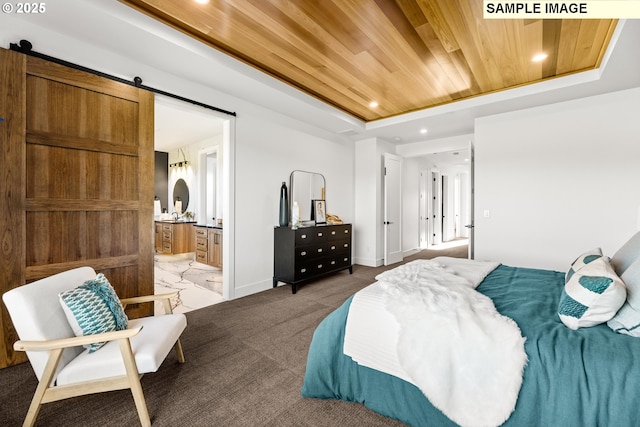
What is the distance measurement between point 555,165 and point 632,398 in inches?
139

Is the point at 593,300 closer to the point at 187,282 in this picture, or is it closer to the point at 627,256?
the point at 627,256

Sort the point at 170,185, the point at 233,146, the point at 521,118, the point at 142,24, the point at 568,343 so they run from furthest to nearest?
the point at 170,185, the point at 521,118, the point at 233,146, the point at 142,24, the point at 568,343

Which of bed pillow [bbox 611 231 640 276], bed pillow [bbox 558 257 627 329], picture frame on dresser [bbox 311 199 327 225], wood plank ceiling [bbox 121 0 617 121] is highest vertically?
wood plank ceiling [bbox 121 0 617 121]

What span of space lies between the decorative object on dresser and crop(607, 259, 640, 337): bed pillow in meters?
5.16

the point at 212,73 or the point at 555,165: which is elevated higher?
the point at 212,73

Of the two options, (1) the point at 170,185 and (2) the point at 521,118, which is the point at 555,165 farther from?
(1) the point at 170,185

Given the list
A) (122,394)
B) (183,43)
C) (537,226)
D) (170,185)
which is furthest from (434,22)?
(170,185)

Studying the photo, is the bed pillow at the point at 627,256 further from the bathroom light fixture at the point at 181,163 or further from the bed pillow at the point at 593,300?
the bathroom light fixture at the point at 181,163

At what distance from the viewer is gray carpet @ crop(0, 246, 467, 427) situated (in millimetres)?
1587

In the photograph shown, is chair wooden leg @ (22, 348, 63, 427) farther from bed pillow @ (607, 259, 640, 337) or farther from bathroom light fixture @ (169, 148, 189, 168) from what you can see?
bathroom light fixture @ (169, 148, 189, 168)

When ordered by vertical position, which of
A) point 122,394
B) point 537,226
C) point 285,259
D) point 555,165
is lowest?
point 122,394

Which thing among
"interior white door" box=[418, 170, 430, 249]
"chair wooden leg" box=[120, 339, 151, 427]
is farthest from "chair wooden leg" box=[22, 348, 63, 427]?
"interior white door" box=[418, 170, 430, 249]

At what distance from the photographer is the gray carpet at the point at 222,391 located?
159 cm

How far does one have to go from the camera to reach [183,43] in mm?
2441
